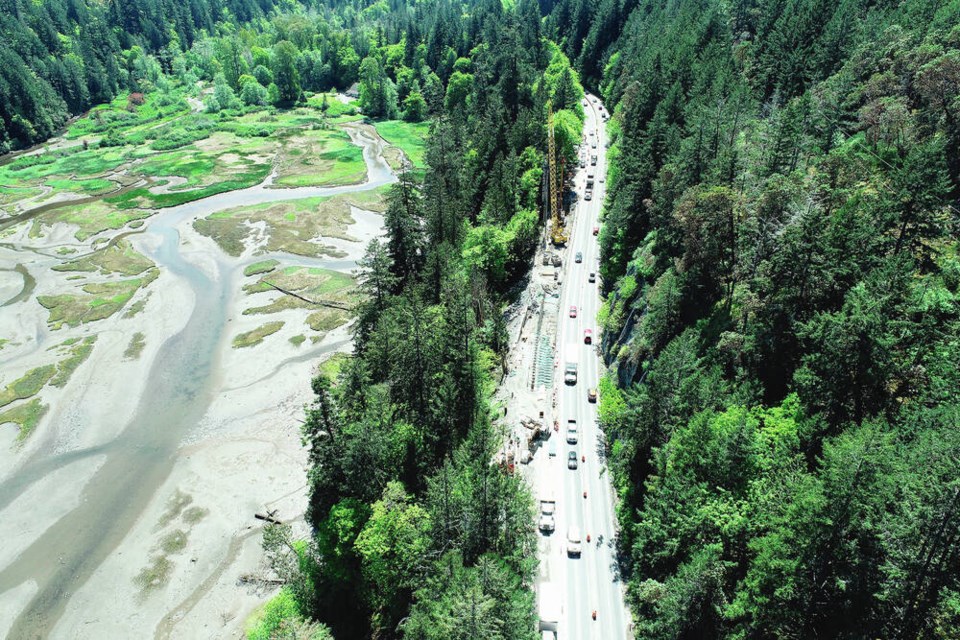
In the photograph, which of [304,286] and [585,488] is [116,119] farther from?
[585,488]

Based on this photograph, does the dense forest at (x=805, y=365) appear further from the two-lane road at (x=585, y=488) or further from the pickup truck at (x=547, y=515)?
the pickup truck at (x=547, y=515)

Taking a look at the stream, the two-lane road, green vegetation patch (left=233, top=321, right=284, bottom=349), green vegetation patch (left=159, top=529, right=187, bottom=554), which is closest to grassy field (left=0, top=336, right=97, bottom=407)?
the stream

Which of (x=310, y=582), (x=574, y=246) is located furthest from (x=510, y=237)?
(x=310, y=582)

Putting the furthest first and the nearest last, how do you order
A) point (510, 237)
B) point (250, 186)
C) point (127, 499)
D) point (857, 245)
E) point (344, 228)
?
point (250, 186), point (344, 228), point (510, 237), point (127, 499), point (857, 245)

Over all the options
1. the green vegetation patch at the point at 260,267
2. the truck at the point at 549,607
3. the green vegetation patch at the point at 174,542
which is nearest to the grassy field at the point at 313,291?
the green vegetation patch at the point at 260,267

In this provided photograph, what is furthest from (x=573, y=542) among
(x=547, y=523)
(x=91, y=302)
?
(x=91, y=302)

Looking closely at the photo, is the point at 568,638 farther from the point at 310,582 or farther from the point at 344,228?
the point at 344,228
